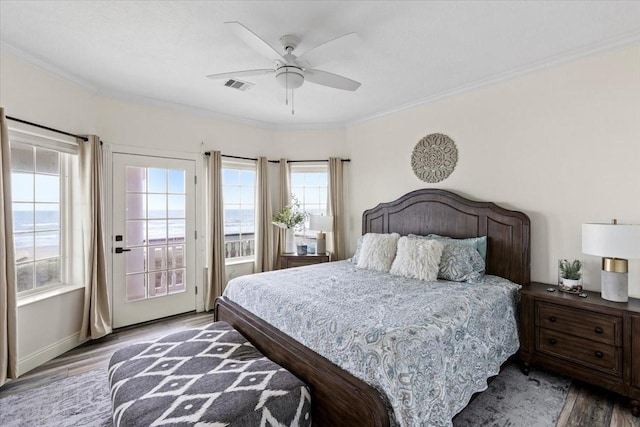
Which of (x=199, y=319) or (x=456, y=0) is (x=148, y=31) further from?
(x=199, y=319)

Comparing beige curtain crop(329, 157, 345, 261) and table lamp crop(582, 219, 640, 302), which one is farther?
beige curtain crop(329, 157, 345, 261)

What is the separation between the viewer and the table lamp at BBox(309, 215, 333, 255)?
4.41 metres

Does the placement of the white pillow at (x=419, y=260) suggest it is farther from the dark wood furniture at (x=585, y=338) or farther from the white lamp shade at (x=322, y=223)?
the white lamp shade at (x=322, y=223)

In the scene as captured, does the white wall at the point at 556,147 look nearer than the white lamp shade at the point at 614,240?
No

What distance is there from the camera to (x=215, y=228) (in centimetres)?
420

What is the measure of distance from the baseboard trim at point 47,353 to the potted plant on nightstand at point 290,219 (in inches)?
106

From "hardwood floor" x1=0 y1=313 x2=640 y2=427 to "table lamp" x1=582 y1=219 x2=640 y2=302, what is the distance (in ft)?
2.49

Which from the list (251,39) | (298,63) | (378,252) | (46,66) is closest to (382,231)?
(378,252)

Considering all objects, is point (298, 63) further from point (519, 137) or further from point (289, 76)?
point (519, 137)

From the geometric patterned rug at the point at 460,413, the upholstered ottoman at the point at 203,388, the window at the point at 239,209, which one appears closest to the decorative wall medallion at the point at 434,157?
the geometric patterned rug at the point at 460,413

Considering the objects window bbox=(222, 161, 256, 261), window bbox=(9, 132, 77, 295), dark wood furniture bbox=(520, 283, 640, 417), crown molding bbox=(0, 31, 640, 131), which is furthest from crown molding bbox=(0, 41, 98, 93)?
dark wood furniture bbox=(520, 283, 640, 417)

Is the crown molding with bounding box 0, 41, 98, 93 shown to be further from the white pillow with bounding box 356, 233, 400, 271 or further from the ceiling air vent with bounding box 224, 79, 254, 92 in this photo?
the white pillow with bounding box 356, 233, 400, 271

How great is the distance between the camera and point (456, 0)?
6.52 ft

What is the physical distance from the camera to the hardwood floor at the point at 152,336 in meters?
2.04
